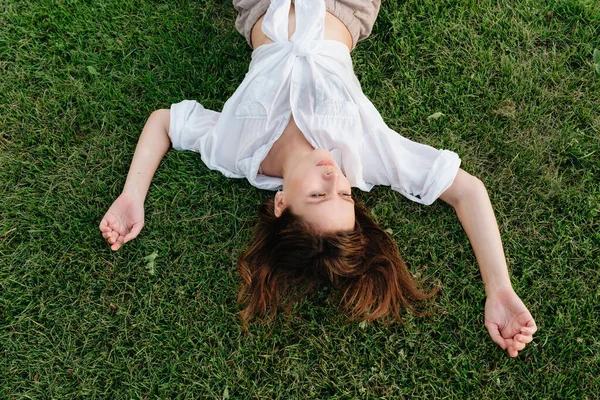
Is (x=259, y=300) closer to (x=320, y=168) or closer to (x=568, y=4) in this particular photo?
(x=320, y=168)

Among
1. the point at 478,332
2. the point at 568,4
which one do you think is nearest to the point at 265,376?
the point at 478,332

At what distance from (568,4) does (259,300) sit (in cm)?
341

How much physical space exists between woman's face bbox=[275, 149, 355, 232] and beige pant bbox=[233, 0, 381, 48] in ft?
3.71

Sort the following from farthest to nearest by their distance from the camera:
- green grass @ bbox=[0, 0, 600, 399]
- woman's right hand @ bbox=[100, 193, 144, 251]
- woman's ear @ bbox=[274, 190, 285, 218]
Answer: green grass @ bbox=[0, 0, 600, 399]
woman's right hand @ bbox=[100, 193, 144, 251]
woman's ear @ bbox=[274, 190, 285, 218]

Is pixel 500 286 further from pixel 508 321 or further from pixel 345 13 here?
pixel 345 13

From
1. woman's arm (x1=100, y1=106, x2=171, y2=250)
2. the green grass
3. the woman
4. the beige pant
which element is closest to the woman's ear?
the woman

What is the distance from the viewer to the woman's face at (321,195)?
9.54 ft

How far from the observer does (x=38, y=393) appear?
3.44 metres

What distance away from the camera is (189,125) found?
11.7 feet

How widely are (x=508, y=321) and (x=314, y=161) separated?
1.67 metres

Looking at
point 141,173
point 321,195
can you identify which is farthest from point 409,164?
point 141,173

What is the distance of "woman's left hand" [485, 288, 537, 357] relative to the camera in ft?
10.2

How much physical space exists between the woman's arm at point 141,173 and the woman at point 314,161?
0.03ft

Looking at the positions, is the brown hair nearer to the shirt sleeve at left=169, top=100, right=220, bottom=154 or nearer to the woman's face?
the woman's face
